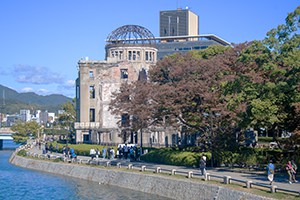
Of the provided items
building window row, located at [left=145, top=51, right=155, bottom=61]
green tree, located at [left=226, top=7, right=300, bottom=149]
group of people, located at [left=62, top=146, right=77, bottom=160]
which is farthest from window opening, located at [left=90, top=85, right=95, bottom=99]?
green tree, located at [left=226, top=7, right=300, bottom=149]

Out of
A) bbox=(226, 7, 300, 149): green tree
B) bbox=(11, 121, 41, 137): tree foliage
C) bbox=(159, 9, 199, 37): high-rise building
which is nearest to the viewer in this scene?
bbox=(226, 7, 300, 149): green tree

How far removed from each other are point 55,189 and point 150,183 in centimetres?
880

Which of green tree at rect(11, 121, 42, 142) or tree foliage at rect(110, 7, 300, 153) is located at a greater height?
tree foliage at rect(110, 7, 300, 153)

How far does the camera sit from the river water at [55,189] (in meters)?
37.5

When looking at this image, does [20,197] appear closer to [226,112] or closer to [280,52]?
[226,112]

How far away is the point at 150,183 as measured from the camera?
37438 mm

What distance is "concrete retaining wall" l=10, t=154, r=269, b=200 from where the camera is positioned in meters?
30.5

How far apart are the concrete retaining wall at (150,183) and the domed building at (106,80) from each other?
22062mm

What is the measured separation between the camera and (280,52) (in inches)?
1444

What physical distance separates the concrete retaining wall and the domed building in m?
22.1

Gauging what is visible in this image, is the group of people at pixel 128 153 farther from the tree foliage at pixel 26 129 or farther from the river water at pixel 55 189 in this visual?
the tree foliage at pixel 26 129

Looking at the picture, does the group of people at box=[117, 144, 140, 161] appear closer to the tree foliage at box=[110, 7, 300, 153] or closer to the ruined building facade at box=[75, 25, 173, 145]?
the tree foliage at box=[110, 7, 300, 153]

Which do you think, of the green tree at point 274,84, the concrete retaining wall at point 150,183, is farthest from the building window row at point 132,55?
the green tree at point 274,84

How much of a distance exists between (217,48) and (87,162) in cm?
2148
